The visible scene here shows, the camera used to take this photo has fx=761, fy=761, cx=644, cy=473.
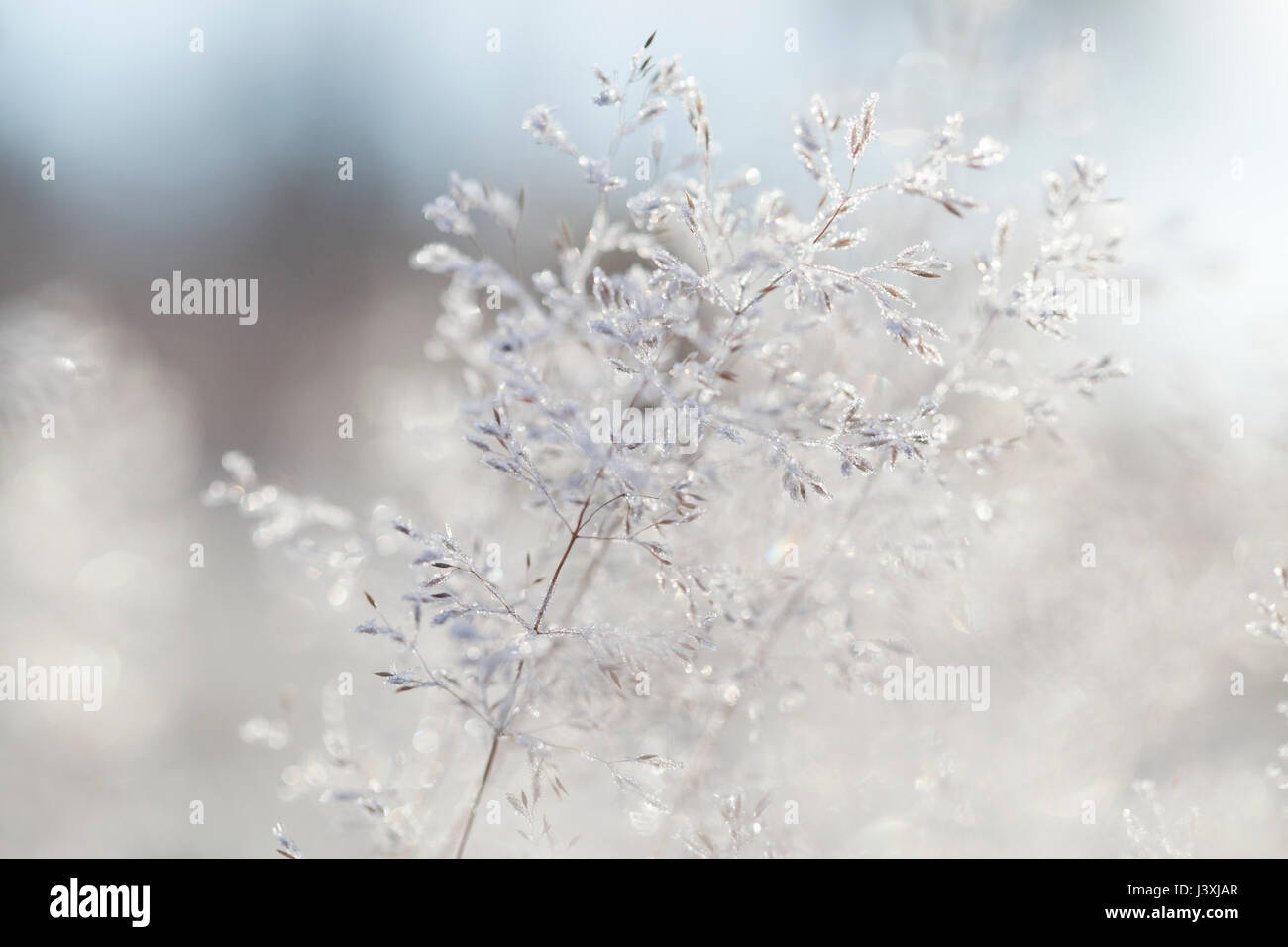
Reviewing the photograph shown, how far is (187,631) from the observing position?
3846 mm

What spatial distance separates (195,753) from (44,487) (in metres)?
1.27

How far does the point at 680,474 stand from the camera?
3.18ft

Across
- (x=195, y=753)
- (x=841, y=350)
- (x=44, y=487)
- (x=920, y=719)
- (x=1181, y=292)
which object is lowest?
(x=195, y=753)

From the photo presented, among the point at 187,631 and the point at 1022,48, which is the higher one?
the point at 1022,48

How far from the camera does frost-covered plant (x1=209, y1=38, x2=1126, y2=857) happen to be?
2.84ft

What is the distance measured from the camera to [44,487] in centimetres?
312

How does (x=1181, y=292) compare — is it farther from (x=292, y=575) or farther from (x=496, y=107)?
(x=496, y=107)

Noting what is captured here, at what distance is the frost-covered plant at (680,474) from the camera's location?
0.87 metres

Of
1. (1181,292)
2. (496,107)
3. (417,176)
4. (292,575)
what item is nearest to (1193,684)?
(1181,292)

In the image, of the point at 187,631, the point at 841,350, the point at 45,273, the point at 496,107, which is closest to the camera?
the point at 841,350

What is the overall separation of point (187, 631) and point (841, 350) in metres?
3.70
